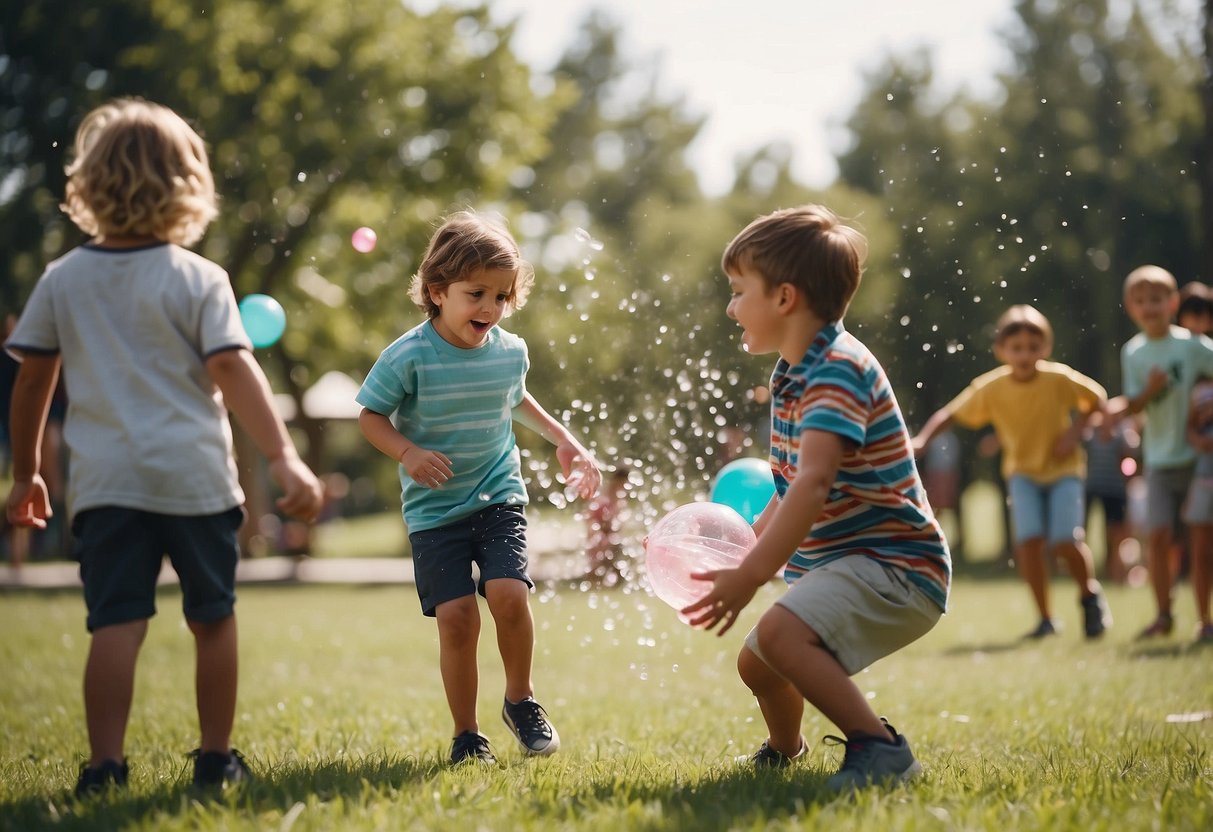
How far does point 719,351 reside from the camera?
25.5 feet

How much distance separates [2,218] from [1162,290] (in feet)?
51.4

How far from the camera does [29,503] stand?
353 centimetres

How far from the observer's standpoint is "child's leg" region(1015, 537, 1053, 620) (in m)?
8.24

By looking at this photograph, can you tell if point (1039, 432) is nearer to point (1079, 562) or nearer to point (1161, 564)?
point (1079, 562)

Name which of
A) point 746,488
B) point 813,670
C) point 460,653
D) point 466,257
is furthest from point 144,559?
point 746,488

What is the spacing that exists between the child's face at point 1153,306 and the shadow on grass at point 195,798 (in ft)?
19.7

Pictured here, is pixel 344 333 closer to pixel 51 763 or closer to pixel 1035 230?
pixel 1035 230

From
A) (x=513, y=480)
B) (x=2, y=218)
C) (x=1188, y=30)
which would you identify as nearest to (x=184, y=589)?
(x=513, y=480)

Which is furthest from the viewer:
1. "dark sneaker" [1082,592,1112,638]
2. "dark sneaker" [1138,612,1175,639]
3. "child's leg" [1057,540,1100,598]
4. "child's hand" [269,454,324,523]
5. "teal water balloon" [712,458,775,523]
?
"dark sneaker" [1138,612,1175,639]

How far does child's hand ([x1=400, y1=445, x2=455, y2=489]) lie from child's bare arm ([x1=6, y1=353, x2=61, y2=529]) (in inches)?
41.5

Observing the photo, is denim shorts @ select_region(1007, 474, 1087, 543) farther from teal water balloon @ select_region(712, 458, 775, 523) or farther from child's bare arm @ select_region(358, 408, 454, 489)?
child's bare arm @ select_region(358, 408, 454, 489)

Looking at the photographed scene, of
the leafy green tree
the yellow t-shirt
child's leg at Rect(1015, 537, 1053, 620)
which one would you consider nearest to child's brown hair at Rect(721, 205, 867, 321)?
the yellow t-shirt

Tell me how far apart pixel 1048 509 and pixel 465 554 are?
17.5 ft

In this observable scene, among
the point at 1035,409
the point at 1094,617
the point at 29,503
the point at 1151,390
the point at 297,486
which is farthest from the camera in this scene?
the point at 1094,617
